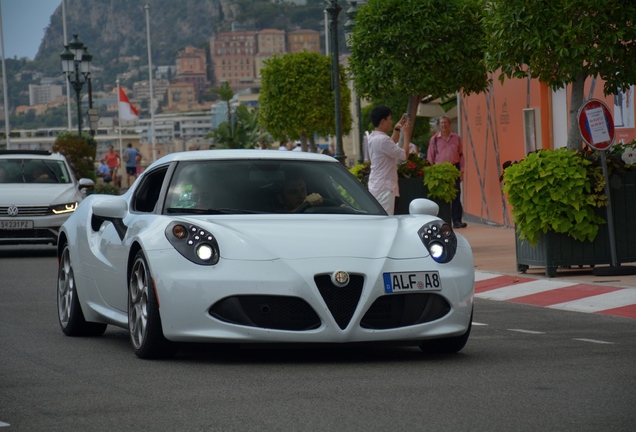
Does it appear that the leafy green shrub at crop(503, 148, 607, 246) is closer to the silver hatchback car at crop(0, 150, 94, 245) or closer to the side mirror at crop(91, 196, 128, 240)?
the side mirror at crop(91, 196, 128, 240)

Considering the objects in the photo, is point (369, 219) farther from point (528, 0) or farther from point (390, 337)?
point (528, 0)

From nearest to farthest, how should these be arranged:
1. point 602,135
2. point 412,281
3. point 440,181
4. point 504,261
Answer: point 412,281
point 602,135
point 504,261
point 440,181

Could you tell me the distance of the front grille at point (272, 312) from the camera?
726cm

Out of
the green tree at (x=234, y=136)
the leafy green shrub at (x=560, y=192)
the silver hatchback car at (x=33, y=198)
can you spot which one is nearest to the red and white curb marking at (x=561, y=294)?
the leafy green shrub at (x=560, y=192)

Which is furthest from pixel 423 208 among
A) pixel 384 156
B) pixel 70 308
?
pixel 384 156

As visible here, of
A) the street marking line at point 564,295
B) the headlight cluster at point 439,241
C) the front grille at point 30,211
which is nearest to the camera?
the headlight cluster at point 439,241

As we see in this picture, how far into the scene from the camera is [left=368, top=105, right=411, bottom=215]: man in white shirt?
14367mm

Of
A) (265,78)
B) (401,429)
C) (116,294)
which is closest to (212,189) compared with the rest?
(116,294)

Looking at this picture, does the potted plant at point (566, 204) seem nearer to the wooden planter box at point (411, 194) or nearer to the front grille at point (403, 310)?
the wooden planter box at point (411, 194)

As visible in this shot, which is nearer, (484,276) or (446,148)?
(484,276)

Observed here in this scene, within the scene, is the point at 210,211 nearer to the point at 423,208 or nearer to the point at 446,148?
the point at 423,208

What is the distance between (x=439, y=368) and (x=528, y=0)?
23.0ft

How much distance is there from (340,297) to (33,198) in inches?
477

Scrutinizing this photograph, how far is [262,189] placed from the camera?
27.4ft
